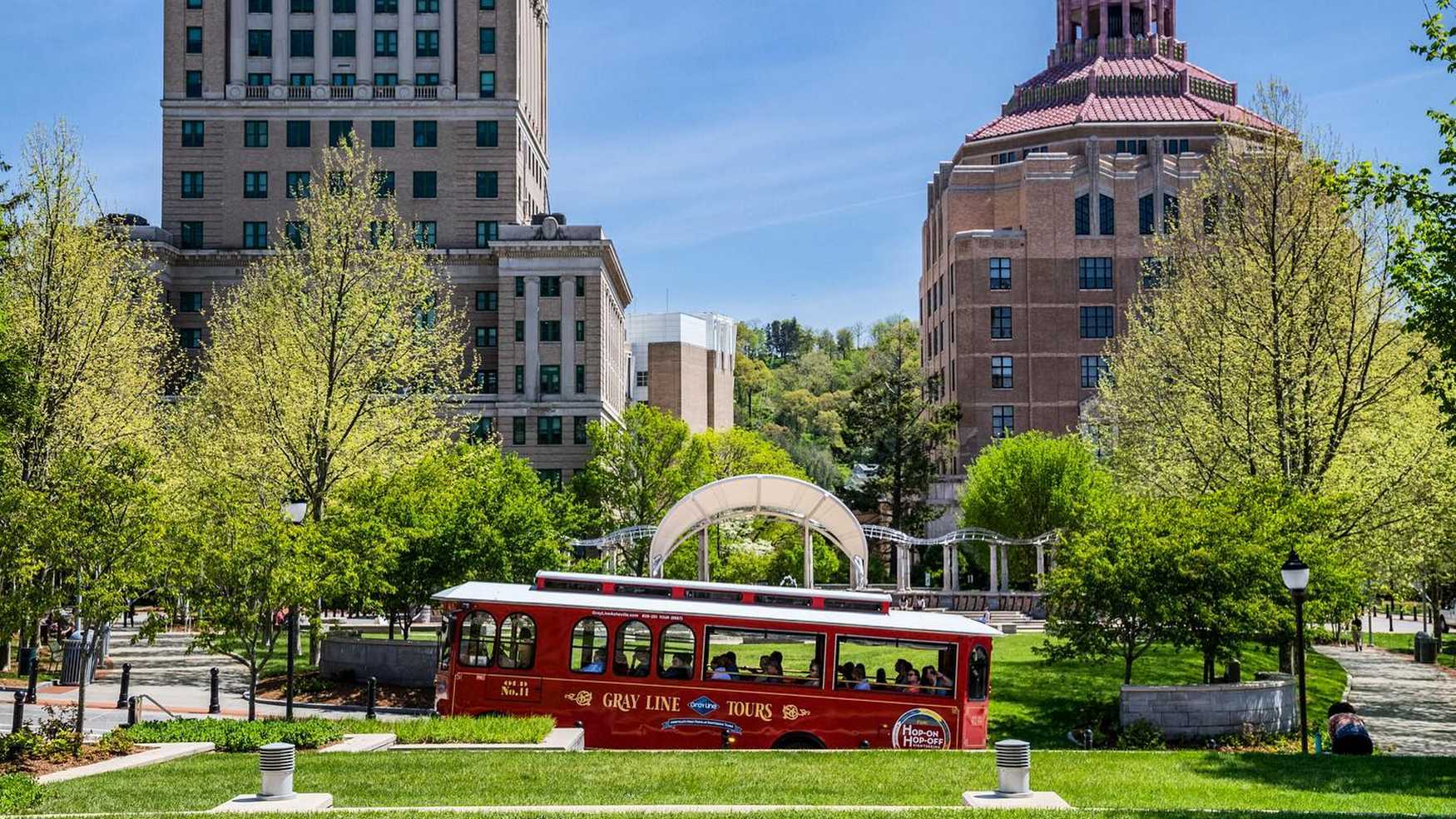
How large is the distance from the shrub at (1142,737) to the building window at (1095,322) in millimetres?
70381

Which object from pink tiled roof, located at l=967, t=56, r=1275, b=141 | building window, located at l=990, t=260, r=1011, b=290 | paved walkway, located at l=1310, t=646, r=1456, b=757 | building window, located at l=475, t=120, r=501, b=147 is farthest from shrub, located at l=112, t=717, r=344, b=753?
pink tiled roof, located at l=967, t=56, r=1275, b=141

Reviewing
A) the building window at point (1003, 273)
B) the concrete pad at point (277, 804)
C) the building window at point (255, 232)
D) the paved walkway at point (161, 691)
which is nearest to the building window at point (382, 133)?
the building window at point (255, 232)

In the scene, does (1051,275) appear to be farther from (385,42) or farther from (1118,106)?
(385,42)

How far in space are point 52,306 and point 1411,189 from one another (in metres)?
33.2

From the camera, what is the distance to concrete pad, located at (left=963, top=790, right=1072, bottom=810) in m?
15.8

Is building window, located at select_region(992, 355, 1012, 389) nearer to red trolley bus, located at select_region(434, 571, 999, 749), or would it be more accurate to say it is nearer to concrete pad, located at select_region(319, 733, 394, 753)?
red trolley bus, located at select_region(434, 571, 999, 749)

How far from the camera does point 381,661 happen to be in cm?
3488

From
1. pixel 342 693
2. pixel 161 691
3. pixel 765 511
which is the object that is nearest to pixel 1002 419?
pixel 765 511

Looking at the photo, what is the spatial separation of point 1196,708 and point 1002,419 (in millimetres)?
68871

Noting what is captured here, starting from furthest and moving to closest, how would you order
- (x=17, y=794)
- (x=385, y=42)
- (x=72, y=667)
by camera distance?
1. (x=385, y=42)
2. (x=72, y=667)
3. (x=17, y=794)

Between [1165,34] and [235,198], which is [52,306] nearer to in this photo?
[235,198]

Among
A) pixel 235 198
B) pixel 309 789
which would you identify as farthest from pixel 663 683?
pixel 235 198

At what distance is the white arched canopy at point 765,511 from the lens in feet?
154

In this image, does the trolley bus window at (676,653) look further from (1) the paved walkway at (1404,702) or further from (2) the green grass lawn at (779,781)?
(1) the paved walkway at (1404,702)
